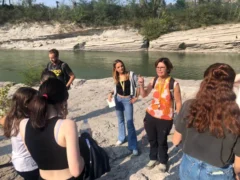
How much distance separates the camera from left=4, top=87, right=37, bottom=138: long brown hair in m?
2.09

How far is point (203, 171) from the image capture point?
1740mm

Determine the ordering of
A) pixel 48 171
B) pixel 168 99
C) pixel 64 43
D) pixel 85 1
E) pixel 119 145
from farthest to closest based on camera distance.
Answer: pixel 85 1 → pixel 64 43 → pixel 119 145 → pixel 168 99 → pixel 48 171

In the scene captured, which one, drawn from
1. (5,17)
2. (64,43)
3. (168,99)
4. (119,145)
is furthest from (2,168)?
(5,17)

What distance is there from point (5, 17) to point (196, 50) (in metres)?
21.0

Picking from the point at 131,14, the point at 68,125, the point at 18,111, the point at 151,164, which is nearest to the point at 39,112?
the point at 68,125

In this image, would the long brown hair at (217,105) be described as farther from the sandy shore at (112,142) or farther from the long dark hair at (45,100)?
the long dark hair at (45,100)

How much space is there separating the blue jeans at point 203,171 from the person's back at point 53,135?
0.71 m

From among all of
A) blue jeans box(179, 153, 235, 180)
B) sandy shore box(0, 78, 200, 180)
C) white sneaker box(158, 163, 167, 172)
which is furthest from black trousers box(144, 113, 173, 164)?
blue jeans box(179, 153, 235, 180)

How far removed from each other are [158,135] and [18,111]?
5.47 feet

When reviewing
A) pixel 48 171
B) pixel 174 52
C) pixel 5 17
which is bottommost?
pixel 174 52

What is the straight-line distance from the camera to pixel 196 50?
991 inches

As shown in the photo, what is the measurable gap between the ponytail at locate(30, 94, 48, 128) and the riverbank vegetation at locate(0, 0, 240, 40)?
2651 centimetres

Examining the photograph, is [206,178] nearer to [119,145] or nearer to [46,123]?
[46,123]

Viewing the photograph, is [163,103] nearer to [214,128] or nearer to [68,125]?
[214,128]
